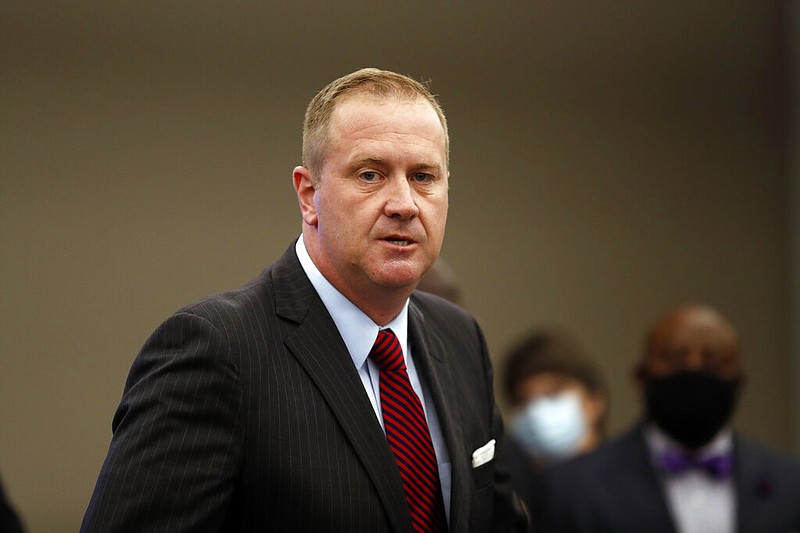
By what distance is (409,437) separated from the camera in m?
2.54

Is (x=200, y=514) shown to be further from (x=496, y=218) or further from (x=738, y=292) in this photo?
(x=738, y=292)

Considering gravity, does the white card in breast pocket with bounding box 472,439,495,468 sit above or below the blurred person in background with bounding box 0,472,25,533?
above

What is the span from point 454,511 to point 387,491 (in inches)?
9.2

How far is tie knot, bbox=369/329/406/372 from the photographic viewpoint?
2584 millimetres

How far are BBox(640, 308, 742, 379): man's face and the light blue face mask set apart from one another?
1.46 meters

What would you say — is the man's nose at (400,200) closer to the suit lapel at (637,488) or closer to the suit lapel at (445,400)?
the suit lapel at (445,400)

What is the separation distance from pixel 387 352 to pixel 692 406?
228cm

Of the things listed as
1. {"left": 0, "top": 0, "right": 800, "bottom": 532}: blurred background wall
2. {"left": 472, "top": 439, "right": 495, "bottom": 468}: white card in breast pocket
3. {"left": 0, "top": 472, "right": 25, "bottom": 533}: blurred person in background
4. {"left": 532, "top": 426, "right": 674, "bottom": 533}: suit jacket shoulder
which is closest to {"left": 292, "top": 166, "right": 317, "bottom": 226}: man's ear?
{"left": 472, "top": 439, "right": 495, "bottom": 468}: white card in breast pocket

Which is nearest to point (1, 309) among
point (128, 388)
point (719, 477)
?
point (719, 477)

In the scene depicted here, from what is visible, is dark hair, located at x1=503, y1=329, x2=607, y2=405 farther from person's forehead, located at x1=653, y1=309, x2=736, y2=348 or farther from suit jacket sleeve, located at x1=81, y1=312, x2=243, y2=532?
suit jacket sleeve, located at x1=81, y1=312, x2=243, y2=532

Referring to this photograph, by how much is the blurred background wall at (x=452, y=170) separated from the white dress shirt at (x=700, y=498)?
160 inches

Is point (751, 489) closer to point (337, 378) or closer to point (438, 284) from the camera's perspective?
point (438, 284)

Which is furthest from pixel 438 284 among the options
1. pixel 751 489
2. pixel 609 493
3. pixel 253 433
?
pixel 253 433

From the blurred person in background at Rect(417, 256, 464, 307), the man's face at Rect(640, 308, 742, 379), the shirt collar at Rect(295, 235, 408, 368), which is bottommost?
the man's face at Rect(640, 308, 742, 379)
